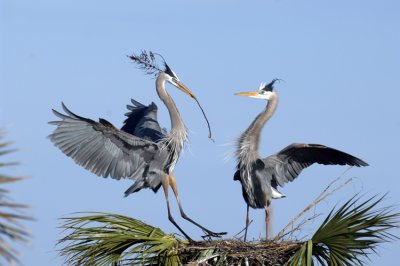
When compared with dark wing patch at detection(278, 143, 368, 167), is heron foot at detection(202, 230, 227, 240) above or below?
below

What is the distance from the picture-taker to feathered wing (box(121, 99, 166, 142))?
1052cm

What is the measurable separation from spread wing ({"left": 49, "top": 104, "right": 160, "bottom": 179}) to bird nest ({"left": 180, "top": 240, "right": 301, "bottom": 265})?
6.63ft

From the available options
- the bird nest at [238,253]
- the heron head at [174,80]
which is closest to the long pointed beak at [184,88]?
the heron head at [174,80]

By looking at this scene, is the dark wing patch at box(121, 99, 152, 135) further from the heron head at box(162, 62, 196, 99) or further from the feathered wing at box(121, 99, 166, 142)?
the heron head at box(162, 62, 196, 99)

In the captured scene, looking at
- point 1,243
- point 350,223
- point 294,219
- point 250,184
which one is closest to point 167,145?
point 250,184

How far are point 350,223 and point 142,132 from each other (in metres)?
4.11

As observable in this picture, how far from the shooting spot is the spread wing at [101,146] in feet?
30.0

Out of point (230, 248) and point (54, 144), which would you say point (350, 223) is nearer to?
point (230, 248)

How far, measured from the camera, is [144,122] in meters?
11.1

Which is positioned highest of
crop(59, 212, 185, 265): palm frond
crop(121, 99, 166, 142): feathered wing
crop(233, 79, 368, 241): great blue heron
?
crop(121, 99, 166, 142): feathered wing

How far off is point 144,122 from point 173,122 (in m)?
1.13

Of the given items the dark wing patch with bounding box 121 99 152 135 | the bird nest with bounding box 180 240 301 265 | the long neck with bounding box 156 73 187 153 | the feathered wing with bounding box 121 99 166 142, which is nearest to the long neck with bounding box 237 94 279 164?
the long neck with bounding box 156 73 187 153

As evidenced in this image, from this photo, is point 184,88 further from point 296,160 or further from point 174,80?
point 296,160

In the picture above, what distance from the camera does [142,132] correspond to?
10633 millimetres
